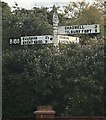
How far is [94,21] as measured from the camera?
2345 cm

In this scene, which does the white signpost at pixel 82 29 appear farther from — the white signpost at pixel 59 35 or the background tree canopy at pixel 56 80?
the background tree canopy at pixel 56 80

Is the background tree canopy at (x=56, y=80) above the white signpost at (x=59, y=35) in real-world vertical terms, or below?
below

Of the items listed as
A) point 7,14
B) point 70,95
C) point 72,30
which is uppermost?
point 7,14

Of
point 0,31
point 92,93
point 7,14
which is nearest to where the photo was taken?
point 92,93

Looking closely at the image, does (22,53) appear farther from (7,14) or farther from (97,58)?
(7,14)

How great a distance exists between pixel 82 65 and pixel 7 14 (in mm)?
6220

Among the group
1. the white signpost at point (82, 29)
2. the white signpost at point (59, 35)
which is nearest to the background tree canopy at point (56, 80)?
the white signpost at point (59, 35)

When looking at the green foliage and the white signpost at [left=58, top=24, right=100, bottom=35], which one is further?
the white signpost at [left=58, top=24, right=100, bottom=35]

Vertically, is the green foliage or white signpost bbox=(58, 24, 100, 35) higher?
white signpost bbox=(58, 24, 100, 35)

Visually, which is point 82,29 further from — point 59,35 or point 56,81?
point 56,81

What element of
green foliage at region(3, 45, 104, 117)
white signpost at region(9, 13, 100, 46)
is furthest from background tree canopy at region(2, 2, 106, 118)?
white signpost at region(9, 13, 100, 46)

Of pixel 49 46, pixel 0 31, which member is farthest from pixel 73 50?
pixel 0 31

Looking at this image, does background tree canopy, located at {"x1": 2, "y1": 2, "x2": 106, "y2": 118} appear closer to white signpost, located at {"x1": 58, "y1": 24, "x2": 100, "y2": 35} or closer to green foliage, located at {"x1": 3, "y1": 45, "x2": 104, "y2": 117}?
green foliage, located at {"x1": 3, "y1": 45, "x2": 104, "y2": 117}

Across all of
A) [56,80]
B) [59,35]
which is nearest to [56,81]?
[56,80]
